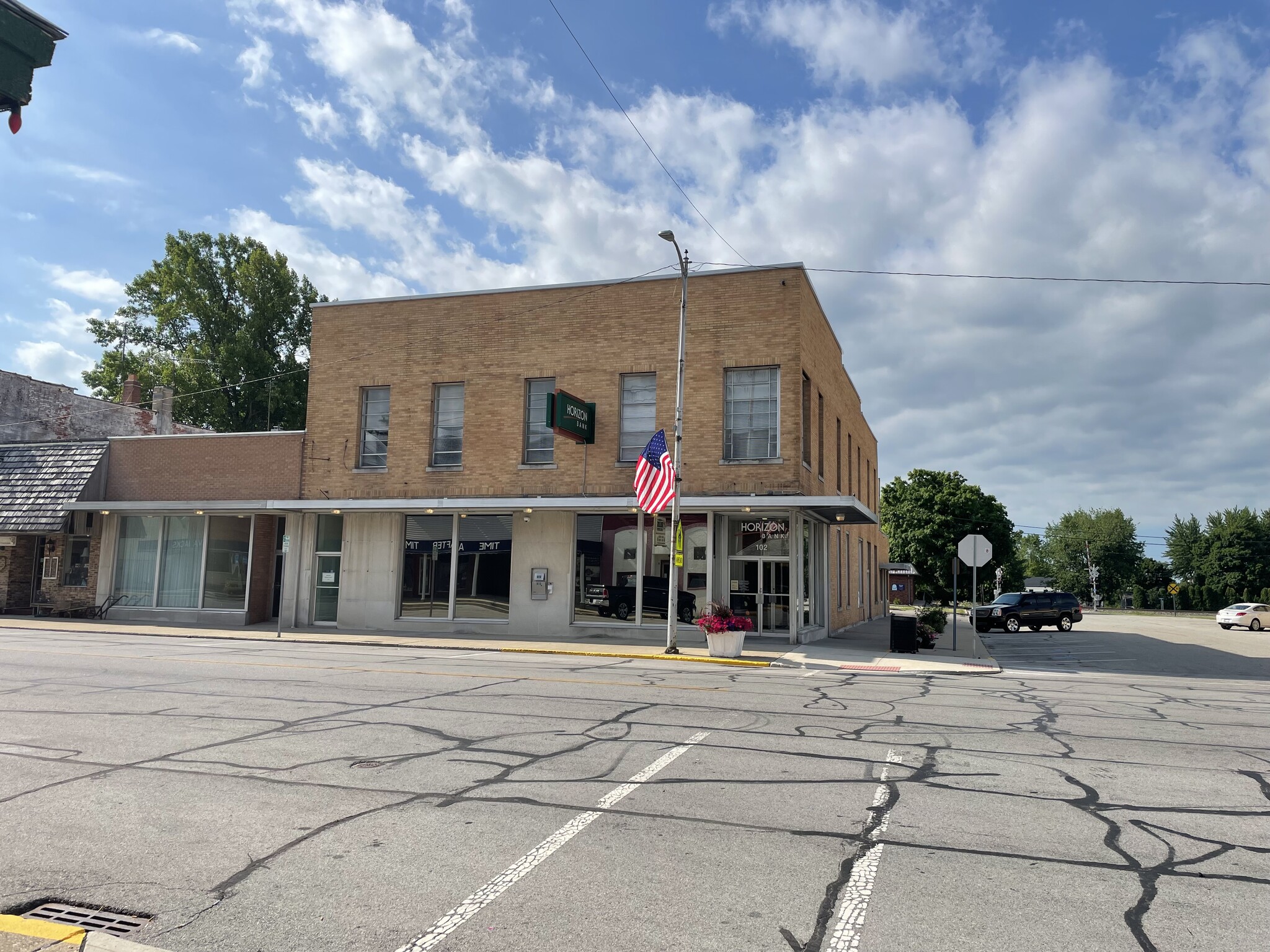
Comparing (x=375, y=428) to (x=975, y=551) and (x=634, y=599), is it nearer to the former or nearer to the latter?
(x=634, y=599)

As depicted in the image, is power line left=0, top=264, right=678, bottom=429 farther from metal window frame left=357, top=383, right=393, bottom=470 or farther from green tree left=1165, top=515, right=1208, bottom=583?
green tree left=1165, top=515, right=1208, bottom=583

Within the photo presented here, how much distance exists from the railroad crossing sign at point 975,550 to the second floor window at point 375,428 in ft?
54.6

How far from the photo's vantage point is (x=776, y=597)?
22.5m

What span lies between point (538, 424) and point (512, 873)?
1982cm

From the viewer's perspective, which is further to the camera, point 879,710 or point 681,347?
point 681,347

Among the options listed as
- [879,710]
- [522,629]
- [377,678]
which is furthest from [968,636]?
[377,678]

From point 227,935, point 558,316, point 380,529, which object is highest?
point 558,316

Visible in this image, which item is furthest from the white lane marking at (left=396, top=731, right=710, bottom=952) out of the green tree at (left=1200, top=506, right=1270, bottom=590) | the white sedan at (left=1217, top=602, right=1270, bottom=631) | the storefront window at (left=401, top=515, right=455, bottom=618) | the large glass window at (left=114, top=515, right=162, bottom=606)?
the green tree at (left=1200, top=506, right=1270, bottom=590)

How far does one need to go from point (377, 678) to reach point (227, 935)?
9.70m

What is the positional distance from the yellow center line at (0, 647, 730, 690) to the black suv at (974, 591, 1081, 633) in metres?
29.6

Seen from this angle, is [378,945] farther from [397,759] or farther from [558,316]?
[558,316]

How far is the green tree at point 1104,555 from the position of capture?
330 feet

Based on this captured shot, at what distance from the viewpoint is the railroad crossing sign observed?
23375 mm

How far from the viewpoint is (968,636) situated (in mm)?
31438
